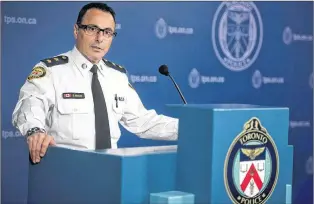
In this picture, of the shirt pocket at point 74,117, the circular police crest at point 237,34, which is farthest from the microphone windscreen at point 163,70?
the circular police crest at point 237,34

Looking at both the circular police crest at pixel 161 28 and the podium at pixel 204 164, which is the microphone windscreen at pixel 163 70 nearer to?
the podium at pixel 204 164

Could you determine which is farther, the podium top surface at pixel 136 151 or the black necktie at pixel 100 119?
the black necktie at pixel 100 119

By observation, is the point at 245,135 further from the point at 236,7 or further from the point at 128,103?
the point at 236,7

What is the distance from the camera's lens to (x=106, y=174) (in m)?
1.50

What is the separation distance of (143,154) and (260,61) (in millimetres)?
3011

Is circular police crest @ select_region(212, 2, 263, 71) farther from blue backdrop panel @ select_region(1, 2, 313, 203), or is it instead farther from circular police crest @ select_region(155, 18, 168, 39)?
circular police crest @ select_region(155, 18, 168, 39)

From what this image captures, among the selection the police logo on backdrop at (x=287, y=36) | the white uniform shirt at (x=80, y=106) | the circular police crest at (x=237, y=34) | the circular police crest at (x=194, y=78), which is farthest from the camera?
the police logo on backdrop at (x=287, y=36)

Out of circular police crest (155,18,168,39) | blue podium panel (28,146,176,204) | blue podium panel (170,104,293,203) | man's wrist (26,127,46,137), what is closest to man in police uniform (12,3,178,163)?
man's wrist (26,127,46,137)

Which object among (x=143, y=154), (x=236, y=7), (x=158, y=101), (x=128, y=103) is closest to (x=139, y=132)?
(x=128, y=103)

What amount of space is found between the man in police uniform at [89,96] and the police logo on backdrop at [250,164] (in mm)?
691

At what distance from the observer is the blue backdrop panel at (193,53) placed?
328 cm

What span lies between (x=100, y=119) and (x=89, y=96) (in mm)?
92

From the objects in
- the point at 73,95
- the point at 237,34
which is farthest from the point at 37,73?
the point at 237,34

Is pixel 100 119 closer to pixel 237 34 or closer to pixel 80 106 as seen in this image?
pixel 80 106
